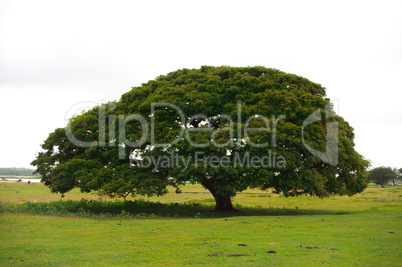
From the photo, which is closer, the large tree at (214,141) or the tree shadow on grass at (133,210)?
the large tree at (214,141)

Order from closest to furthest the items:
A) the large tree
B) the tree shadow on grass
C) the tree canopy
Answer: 1. the large tree
2. the tree shadow on grass
3. the tree canopy

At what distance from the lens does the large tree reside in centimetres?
2098

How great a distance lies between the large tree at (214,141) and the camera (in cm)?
2098

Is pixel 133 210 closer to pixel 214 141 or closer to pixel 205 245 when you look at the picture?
pixel 214 141

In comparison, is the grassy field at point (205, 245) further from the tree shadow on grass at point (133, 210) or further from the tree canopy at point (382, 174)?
the tree canopy at point (382, 174)

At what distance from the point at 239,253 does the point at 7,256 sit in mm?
6751

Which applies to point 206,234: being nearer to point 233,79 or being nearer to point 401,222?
point 401,222

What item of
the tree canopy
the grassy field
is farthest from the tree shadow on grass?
the tree canopy

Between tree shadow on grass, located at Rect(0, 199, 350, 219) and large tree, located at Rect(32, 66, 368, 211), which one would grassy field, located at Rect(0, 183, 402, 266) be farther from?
tree shadow on grass, located at Rect(0, 199, 350, 219)

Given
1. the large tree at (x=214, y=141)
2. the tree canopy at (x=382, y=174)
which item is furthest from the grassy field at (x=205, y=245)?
the tree canopy at (x=382, y=174)

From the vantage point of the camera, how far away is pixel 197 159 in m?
21.4

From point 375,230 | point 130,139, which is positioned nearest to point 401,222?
point 375,230

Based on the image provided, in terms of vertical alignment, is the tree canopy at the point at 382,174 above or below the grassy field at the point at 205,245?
below

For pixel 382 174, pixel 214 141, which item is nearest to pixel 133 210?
pixel 214 141
